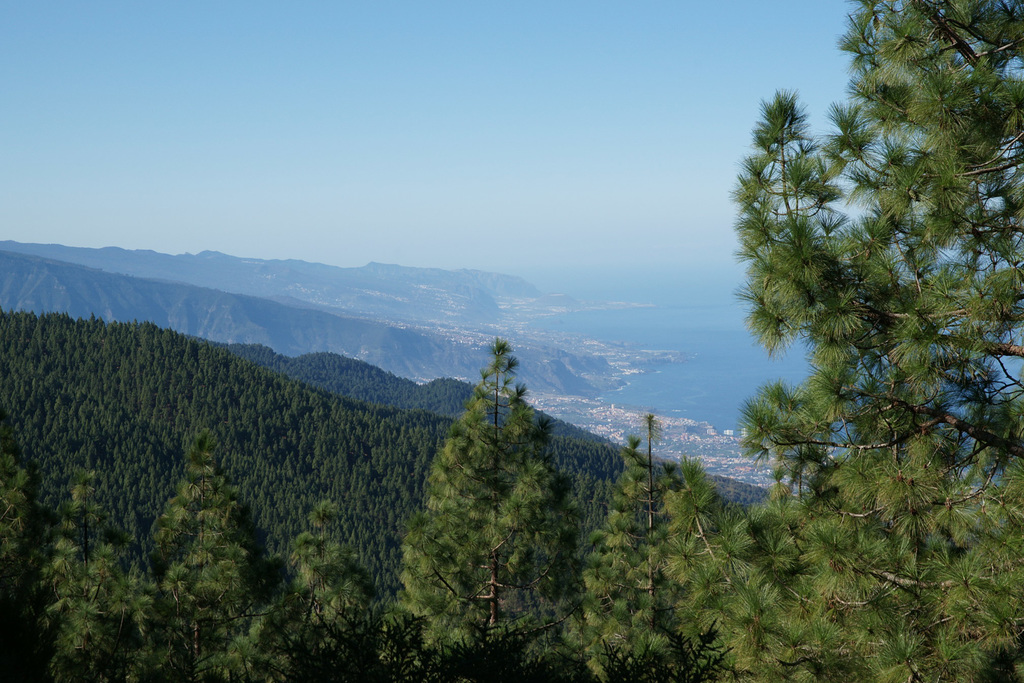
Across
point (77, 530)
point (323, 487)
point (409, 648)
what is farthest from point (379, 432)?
point (409, 648)

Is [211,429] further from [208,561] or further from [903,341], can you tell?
[903,341]

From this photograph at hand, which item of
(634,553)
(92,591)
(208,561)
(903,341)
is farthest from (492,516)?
(903,341)

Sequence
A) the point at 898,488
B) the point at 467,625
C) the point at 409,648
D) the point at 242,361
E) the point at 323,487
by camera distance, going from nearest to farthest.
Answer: the point at 409,648 → the point at 898,488 → the point at 467,625 → the point at 323,487 → the point at 242,361

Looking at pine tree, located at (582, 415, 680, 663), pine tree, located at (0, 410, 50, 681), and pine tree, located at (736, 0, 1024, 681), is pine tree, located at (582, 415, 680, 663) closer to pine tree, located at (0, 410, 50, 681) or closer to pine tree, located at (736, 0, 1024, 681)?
pine tree, located at (736, 0, 1024, 681)

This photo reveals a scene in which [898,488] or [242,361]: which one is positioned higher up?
[898,488]

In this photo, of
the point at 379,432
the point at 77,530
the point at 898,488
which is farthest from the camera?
the point at 379,432

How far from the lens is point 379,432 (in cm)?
9919

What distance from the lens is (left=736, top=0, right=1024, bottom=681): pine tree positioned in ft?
14.3

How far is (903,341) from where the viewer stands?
15.0 feet

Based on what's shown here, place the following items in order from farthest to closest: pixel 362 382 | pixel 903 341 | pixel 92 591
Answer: pixel 362 382, pixel 92 591, pixel 903 341

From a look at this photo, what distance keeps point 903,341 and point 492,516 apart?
6994mm

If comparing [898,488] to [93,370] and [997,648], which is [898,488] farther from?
[93,370]

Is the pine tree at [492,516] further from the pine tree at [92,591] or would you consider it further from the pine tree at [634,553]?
the pine tree at [92,591]

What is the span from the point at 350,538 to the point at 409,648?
69495mm
